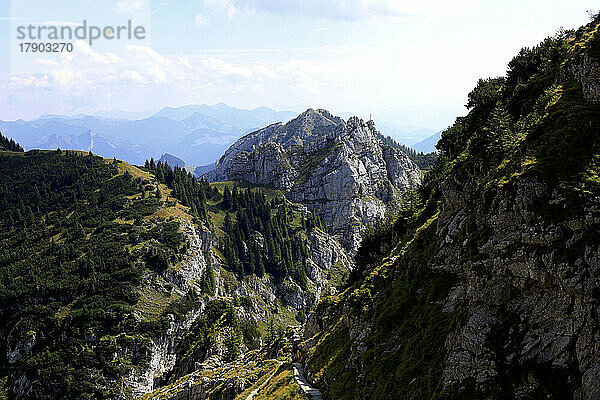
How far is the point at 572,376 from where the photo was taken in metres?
17.3

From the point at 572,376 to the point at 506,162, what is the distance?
15109 mm

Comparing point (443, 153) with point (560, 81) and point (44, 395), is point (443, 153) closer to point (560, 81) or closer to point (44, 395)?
point (560, 81)

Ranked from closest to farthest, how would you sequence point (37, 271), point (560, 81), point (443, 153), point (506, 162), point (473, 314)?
point (473, 314) < point (506, 162) < point (560, 81) < point (443, 153) < point (37, 271)

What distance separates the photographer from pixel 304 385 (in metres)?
43.3

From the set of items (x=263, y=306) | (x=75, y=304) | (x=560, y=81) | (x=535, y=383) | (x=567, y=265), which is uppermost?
(x=560, y=81)

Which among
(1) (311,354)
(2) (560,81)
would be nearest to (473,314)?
(2) (560,81)

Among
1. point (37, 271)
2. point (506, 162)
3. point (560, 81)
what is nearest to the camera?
point (506, 162)

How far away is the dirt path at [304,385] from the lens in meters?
39.6

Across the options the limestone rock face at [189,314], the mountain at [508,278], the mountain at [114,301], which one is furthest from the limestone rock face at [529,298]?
the mountain at [114,301]

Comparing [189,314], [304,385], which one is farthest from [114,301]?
[304,385]

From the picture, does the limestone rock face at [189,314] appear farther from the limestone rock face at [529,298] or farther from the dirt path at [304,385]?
the limestone rock face at [529,298]

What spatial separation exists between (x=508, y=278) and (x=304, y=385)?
98.0 feet

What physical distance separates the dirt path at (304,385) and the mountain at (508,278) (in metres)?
1.31

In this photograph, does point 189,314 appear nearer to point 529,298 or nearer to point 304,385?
point 304,385
